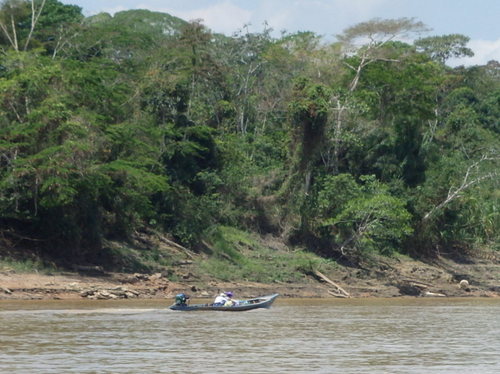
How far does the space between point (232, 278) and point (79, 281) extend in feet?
22.4

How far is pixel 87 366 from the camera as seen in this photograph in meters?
18.4

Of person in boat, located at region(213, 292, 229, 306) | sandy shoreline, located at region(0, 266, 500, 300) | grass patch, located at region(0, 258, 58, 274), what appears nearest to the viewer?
person in boat, located at region(213, 292, 229, 306)

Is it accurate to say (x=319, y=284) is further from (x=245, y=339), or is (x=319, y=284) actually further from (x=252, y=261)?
(x=245, y=339)

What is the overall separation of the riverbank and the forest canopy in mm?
1401

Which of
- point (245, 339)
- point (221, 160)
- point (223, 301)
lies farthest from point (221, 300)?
point (221, 160)

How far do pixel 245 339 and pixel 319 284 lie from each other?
1704cm

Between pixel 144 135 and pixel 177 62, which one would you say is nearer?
pixel 144 135

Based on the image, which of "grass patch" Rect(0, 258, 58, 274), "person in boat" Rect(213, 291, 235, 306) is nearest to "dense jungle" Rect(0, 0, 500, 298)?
"grass patch" Rect(0, 258, 58, 274)

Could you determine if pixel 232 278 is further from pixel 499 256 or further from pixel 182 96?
pixel 499 256

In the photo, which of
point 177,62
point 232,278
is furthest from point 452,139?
point 232,278

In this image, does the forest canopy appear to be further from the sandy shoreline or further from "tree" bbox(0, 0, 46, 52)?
the sandy shoreline

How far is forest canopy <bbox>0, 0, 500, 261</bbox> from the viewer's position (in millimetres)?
35094

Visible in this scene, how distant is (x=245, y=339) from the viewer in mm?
23438

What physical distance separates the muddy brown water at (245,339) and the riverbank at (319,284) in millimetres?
1220
